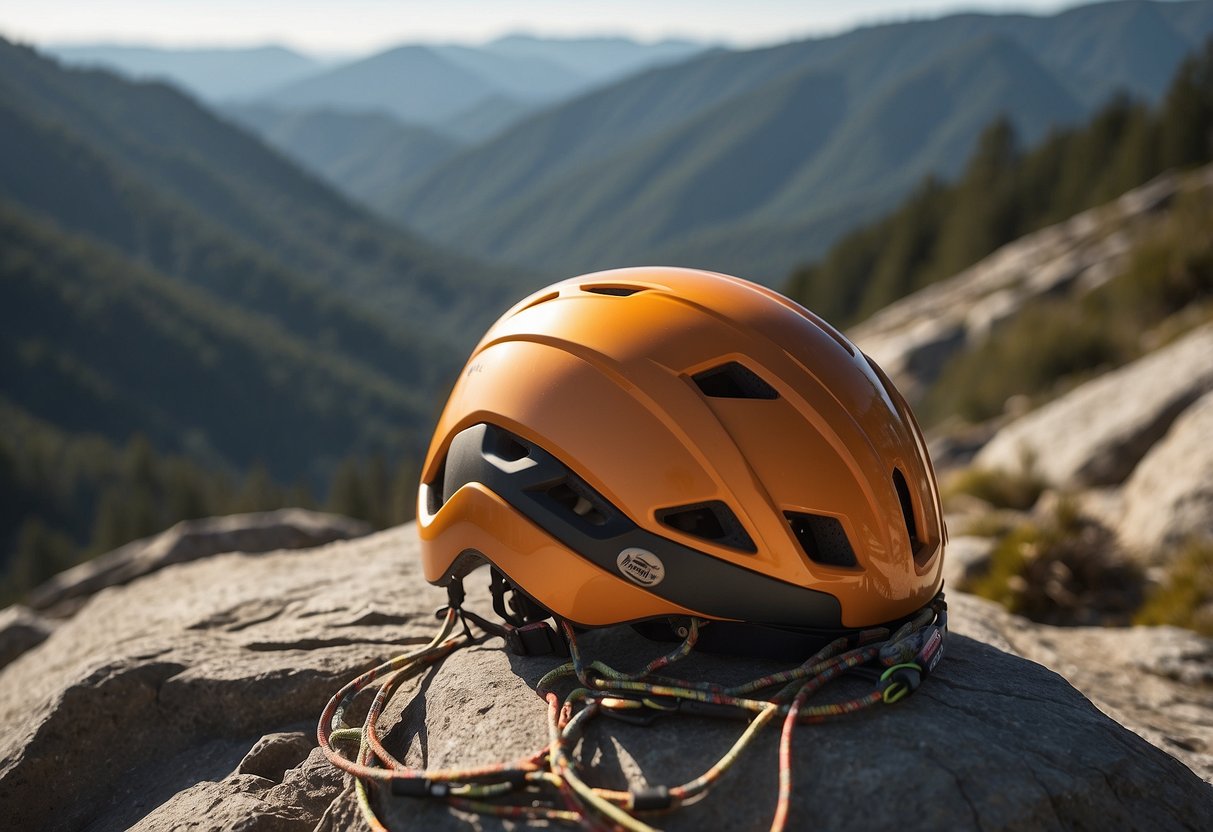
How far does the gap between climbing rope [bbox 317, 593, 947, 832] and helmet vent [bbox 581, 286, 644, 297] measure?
53.1 inches

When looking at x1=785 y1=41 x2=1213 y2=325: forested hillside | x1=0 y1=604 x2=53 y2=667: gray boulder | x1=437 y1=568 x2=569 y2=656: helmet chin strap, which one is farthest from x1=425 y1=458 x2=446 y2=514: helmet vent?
x1=785 y1=41 x2=1213 y2=325: forested hillside

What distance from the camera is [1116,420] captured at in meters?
8.77

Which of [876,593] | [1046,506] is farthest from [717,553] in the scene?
[1046,506]

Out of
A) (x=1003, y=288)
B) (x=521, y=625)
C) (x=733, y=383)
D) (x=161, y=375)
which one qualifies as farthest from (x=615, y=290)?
(x=161, y=375)

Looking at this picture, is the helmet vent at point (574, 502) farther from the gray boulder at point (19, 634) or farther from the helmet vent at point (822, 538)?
the gray boulder at point (19, 634)

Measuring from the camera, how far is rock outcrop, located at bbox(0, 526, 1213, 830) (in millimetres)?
2756

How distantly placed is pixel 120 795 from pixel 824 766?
2.94m

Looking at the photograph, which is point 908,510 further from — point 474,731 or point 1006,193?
point 1006,193

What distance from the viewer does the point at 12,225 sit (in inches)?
7613

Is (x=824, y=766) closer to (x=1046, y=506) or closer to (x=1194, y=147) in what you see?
(x=1046, y=506)

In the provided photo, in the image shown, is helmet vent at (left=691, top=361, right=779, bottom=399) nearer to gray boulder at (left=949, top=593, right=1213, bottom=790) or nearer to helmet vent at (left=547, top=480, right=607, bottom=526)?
helmet vent at (left=547, top=480, right=607, bottom=526)

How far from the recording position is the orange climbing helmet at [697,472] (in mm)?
3232

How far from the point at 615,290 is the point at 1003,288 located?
30243mm

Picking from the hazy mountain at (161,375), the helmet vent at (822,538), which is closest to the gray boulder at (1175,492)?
the helmet vent at (822,538)
